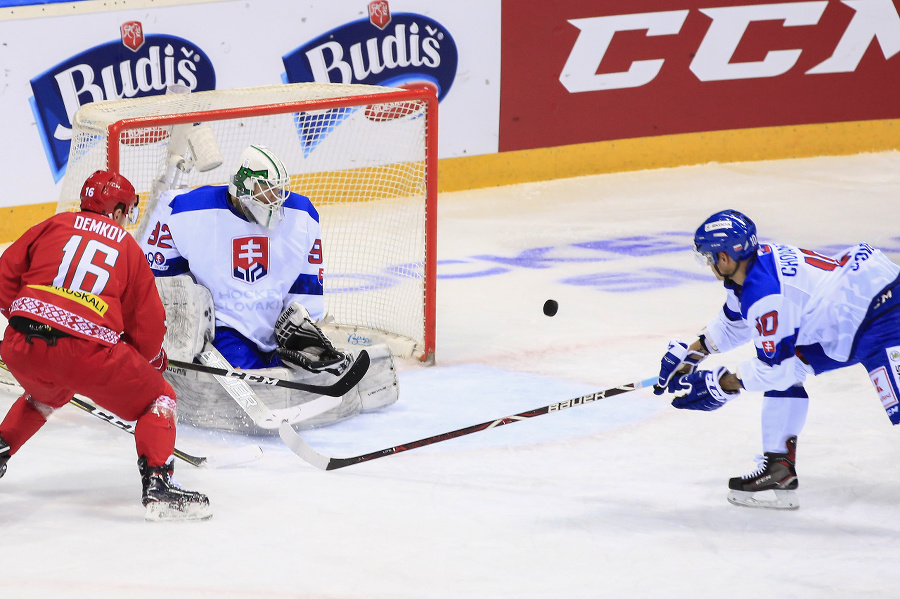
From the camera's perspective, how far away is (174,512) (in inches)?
126

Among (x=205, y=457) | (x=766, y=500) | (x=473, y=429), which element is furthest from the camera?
(x=205, y=457)

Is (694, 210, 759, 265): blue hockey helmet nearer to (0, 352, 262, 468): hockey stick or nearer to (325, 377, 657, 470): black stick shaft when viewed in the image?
(325, 377, 657, 470): black stick shaft

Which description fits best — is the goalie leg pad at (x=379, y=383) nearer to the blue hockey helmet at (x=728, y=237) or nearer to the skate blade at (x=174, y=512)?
the skate blade at (x=174, y=512)

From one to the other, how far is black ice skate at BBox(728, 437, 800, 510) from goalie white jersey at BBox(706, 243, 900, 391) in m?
0.28

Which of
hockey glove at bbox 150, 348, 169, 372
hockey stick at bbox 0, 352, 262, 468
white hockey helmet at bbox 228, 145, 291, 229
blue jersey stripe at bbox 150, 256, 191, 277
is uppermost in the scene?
white hockey helmet at bbox 228, 145, 291, 229

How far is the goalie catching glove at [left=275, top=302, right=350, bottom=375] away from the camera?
14.0 ft

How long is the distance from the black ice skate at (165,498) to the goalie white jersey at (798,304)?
60.4 inches

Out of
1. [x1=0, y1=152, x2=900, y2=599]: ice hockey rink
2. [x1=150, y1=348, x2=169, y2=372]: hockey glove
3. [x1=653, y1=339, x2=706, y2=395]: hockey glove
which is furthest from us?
[x1=653, y1=339, x2=706, y2=395]: hockey glove

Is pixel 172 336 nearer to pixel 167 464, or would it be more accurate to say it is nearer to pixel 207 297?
pixel 207 297

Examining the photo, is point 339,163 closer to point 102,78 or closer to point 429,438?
point 102,78

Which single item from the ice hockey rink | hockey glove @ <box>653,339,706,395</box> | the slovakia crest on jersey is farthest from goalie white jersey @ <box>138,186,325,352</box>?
hockey glove @ <box>653,339,706,395</box>

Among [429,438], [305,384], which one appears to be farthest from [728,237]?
[305,384]

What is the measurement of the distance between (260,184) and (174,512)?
1.31m

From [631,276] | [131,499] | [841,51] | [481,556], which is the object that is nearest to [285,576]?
[481,556]
